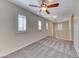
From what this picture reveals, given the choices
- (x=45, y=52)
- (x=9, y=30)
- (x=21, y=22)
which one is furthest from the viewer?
(x=21, y=22)

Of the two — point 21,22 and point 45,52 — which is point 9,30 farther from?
point 45,52

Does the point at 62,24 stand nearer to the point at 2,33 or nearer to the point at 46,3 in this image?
the point at 46,3

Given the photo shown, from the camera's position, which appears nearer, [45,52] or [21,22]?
[45,52]

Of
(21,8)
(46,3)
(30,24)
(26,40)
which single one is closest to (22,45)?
(26,40)

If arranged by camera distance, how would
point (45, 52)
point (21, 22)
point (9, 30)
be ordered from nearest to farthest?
point (9, 30) → point (45, 52) → point (21, 22)

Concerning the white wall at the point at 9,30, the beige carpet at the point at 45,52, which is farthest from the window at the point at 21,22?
the beige carpet at the point at 45,52

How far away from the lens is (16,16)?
5055 mm

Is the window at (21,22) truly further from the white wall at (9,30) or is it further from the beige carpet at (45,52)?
the beige carpet at (45,52)

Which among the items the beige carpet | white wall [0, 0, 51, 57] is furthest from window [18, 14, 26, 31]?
the beige carpet

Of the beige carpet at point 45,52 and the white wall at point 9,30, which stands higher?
the white wall at point 9,30

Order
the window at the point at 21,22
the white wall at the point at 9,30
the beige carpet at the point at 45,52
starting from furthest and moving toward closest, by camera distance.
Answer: the window at the point at 21,22 → the beige carpet at the point at 45,52 → the white wall at the point at 9,30

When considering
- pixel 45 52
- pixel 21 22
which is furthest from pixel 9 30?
pixel 45 52

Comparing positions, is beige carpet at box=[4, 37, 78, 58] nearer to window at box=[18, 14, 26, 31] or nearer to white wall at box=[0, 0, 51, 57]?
white wall at box=[0, 0, 51, 57]

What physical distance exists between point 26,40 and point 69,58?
10.5ft
